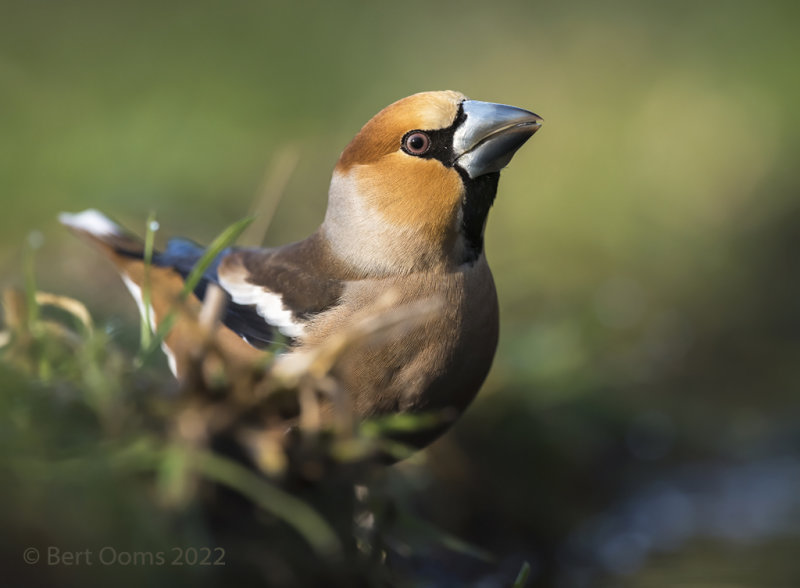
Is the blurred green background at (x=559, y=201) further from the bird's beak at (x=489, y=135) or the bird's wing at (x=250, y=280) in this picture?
the bird's beak at (x=489, y=135)

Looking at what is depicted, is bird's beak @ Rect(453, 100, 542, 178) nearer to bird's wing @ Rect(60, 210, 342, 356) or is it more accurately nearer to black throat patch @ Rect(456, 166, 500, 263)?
black throat patch @ Rect(456, 166, 500, 263)

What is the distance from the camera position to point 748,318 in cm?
650

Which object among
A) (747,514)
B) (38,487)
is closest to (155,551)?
(38,487)

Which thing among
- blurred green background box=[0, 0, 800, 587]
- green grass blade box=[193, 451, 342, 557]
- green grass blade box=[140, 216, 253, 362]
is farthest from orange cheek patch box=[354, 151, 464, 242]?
green grass blade box=[193, 451, 342, 557]

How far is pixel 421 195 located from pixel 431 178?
0.06 meters

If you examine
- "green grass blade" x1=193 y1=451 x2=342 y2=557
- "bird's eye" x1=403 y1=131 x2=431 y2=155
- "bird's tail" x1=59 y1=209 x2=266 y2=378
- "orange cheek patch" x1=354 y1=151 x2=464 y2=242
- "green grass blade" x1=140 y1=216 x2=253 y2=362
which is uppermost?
"bird's eye" x1=403 y1=131 x2=431 y2=155

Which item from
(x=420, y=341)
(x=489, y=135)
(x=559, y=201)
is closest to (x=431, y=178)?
(x=489, y=135)

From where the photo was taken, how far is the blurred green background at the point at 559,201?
168 inches

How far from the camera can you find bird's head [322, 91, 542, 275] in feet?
9.41

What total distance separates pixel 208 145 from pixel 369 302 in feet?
18.2

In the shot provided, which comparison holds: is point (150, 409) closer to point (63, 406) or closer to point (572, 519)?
point (63, 406)

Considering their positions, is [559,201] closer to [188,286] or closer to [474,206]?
[474,206]

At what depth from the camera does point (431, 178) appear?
2.91 m

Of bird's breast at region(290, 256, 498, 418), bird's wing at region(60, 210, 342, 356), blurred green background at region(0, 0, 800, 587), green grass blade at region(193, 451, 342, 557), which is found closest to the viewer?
green grass blade at region(193, 451, 342, 557)
